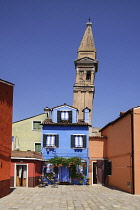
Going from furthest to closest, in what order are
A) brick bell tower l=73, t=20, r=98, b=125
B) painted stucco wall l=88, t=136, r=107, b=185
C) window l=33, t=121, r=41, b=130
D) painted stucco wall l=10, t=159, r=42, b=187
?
brick bell tower l=73, t=20, r=98, b=125
window l=33, t=121, r=41, b=130
painted stucco wall l=88, t=136, r=107, b=185
painted stucco wall l=10, t=159, r=42, b=187

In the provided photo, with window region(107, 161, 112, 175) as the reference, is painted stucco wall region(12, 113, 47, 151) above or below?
above

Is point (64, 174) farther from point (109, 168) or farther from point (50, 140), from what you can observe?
point (109, 168)

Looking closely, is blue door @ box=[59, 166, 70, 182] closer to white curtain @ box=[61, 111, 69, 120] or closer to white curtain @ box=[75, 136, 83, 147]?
white curtain @ box=[75, 136, 83, 147]

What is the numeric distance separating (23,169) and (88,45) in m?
36.0

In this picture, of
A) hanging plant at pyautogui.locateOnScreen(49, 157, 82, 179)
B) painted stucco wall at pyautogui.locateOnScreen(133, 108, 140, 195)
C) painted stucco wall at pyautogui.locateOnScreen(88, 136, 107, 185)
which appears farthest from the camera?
painted stucco wall at pyautogui.locateOnScreen(88, 136, 107, 185)

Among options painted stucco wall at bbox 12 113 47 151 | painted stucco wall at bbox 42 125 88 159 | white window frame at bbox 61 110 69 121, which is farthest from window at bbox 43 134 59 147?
painted stucco wall at bbox 12 113 47 151

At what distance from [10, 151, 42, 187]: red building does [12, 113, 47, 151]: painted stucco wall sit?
673 centimetres

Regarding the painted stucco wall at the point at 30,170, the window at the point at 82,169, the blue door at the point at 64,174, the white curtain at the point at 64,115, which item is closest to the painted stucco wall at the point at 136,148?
the window at the point at 82,169

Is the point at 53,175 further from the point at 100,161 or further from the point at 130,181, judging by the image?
the point at 130,181

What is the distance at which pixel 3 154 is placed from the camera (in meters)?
20.0

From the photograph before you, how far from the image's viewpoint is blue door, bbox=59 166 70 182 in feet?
98.1

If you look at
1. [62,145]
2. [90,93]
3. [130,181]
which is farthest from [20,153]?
[90,93]

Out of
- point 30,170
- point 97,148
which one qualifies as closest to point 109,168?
point 97,148

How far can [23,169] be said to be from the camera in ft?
89.5
